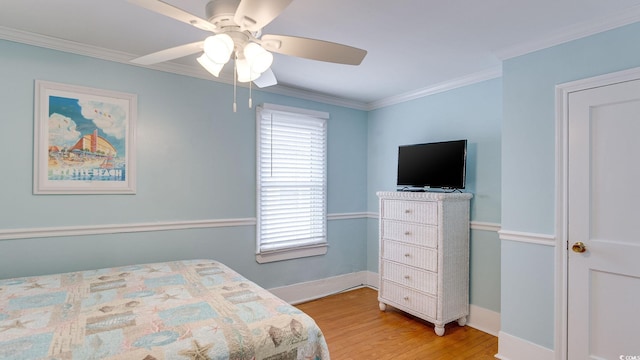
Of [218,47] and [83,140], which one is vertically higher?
[218,47]

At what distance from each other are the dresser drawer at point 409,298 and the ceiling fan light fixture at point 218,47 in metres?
2.72

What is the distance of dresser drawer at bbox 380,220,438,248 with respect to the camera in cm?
305

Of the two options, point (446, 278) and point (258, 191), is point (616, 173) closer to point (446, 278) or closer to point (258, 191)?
point (446, 278)

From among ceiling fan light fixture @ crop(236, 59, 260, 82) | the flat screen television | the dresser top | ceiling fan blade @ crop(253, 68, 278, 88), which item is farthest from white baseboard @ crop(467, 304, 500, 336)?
ceiling fan light fixture @ crop(236, 59, 260, 82)

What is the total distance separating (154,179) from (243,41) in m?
1.85

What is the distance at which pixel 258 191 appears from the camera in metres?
3.46

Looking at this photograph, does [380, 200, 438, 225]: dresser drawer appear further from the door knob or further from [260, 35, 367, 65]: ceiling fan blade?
[260, 35, 367, 65]: ceiling fan blade

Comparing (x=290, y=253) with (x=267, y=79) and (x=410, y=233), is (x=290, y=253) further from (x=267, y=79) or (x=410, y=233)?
(x=267, y=79)

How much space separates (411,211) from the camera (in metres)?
3.25

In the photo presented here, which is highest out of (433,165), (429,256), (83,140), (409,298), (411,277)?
(83,140)

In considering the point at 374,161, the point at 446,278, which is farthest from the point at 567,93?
the point at 374,161

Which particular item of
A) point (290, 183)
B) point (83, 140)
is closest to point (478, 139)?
point (290, 183)

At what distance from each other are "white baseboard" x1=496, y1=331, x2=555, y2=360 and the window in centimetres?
203

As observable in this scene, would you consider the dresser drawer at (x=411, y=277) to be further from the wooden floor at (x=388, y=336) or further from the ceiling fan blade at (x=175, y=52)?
the ceiling fan blade at (x=175, y=52)
